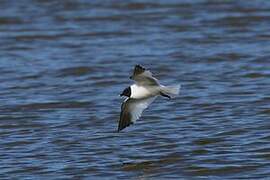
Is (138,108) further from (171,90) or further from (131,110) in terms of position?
(171,90)

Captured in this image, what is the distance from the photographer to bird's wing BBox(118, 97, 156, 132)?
858 centimetres

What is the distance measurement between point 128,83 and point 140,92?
10.9 ft

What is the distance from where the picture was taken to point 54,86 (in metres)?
11.6

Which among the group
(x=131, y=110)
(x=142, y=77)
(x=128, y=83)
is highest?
(x=142, y=77)

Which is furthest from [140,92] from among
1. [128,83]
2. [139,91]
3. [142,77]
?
[128,83]

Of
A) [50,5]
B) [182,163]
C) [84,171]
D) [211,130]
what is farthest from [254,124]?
[50,5]

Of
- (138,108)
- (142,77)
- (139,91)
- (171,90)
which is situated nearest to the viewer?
(142,77)

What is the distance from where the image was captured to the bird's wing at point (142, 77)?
→ 25.8 feet

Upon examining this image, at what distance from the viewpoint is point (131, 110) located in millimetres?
8617

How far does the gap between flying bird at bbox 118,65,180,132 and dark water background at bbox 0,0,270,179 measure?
0.93 ft

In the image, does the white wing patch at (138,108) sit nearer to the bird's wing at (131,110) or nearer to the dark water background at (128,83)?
the bird's wing at (131,110)

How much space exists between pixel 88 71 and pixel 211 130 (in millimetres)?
3610

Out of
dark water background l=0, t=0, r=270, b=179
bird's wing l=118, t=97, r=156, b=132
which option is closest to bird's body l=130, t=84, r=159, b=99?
bird's wing l=118, t=97, r=156, b=132

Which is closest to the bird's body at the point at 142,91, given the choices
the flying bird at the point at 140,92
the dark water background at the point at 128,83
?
the flying bird at the point at 140,92
